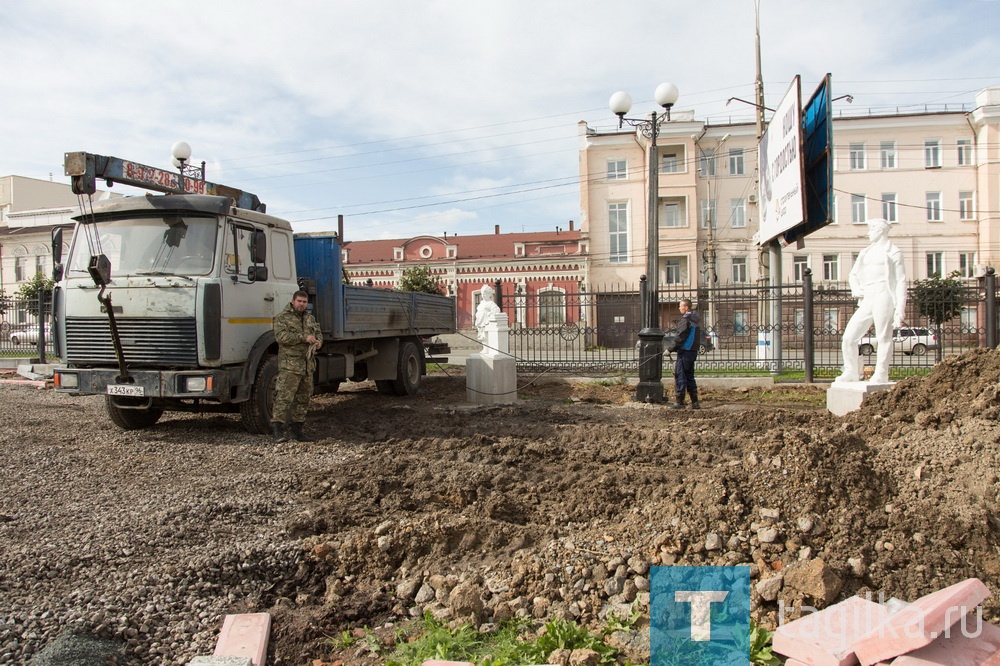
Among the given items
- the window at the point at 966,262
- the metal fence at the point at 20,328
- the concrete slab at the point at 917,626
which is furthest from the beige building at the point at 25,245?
the window at the point at 966,262

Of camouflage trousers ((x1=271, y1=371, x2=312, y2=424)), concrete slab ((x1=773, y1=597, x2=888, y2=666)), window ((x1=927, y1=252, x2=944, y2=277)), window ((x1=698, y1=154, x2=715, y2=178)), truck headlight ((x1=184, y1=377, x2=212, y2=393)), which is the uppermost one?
window ((x1=698, y1=154, x2=715, y2=178))

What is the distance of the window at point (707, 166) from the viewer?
36.9m

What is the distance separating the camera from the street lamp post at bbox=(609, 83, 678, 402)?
10891mm

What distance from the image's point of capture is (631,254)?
1460 inches

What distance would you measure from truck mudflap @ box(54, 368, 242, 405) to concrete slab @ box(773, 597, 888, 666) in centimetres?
590

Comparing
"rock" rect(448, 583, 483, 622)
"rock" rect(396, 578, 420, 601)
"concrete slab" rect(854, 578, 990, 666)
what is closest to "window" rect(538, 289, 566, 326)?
"rock" rect(396, 578, 420, 601)

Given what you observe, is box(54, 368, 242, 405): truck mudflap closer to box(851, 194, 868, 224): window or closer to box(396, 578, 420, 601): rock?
box(396, 578, 420, 601): rock

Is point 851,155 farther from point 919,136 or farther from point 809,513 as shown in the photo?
point 809,513

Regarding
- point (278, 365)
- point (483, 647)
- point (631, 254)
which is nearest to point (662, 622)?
point (483, 647)

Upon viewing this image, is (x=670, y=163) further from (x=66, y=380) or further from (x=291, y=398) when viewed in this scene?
(x=66, y=380)

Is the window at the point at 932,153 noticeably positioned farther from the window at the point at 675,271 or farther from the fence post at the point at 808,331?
the fence post at the point at 808,331

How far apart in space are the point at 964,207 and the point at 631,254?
702 inches

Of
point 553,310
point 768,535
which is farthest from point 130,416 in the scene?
point 553,310

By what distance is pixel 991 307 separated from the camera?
12.2 meters
